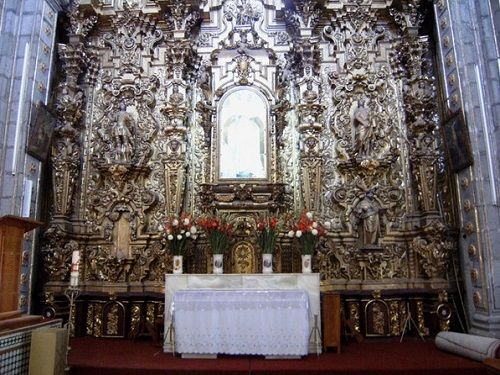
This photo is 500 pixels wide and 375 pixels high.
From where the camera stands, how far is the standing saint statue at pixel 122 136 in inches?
387

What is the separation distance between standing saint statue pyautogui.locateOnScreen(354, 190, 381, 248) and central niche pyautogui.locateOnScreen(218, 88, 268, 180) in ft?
7.18

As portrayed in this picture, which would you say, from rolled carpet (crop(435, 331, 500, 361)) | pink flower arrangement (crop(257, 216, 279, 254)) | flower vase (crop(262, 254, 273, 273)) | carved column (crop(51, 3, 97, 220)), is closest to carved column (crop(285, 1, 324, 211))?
pink flower arrangement (crop(257, 216, 279, 254))

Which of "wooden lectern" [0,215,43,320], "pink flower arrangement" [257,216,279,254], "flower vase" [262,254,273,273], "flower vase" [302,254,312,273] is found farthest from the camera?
"pink flower arrangement" [257,216,279,254]

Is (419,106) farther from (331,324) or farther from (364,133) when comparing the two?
(331,324)

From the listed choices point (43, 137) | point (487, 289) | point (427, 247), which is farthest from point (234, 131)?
point (487, 289)

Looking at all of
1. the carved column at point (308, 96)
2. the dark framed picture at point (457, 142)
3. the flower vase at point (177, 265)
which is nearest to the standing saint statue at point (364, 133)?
the carved column at point (308, 96)

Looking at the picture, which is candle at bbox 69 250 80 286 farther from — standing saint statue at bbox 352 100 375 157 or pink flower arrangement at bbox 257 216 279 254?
standing saint statue at bbox 352 100 375 157

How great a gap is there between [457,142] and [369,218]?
7.49 ft

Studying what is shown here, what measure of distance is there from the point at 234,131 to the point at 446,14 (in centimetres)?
504

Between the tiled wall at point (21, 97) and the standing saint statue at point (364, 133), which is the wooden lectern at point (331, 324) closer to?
the standing saint statue at point (364, 133)

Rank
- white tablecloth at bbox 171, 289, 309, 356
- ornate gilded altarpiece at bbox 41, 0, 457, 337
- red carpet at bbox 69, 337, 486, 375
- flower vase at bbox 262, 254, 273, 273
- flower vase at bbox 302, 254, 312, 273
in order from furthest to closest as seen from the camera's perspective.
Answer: ornate gilded altarpiece at bbox 41, 0, 457, 337
flower vase at bbox 262, 254, 273, 273
flower vase at bbox 302, 254, 312, 273
white tablecloth at bbox 171, 289, 309, 356
red carpet at bbox 69, 337, 486, 375

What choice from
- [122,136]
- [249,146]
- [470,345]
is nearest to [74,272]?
[122,136]

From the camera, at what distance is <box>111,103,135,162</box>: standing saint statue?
32.2ft

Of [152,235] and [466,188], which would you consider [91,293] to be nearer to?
[152,235]
